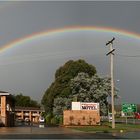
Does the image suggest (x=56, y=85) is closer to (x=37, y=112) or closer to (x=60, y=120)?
(x=60, y=120)

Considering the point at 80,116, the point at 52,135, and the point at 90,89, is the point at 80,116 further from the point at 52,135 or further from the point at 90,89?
the point at 52,135

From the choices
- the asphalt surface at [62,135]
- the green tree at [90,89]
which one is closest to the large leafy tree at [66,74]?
the green tree at [90,89]

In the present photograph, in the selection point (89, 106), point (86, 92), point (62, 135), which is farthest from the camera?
point (86, 92)

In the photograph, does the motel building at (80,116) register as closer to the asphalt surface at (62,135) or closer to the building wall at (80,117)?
the building wall at (80,117)

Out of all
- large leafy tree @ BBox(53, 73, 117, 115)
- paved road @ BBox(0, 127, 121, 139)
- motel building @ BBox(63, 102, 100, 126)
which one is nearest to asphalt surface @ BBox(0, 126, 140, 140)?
paved road @ BBox(0, 127, 121, 139)

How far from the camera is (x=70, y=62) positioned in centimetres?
8888

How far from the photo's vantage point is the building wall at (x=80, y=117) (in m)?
68.8

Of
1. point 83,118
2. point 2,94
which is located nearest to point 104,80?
point 83,118

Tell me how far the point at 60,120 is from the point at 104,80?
12.0m

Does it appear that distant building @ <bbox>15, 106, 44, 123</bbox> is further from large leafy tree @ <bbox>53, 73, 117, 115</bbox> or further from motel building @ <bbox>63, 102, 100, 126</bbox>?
motel building @ <bbox>63, 102, 100, 126</bbox>

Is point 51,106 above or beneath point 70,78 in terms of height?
beneath

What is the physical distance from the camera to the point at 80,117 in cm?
6900

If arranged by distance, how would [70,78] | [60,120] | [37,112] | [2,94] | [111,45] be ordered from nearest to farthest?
[111,45], [2,94], [60,120], [70,78], [37,112]

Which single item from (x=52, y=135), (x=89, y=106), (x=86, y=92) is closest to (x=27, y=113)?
(x=86, y=92)
